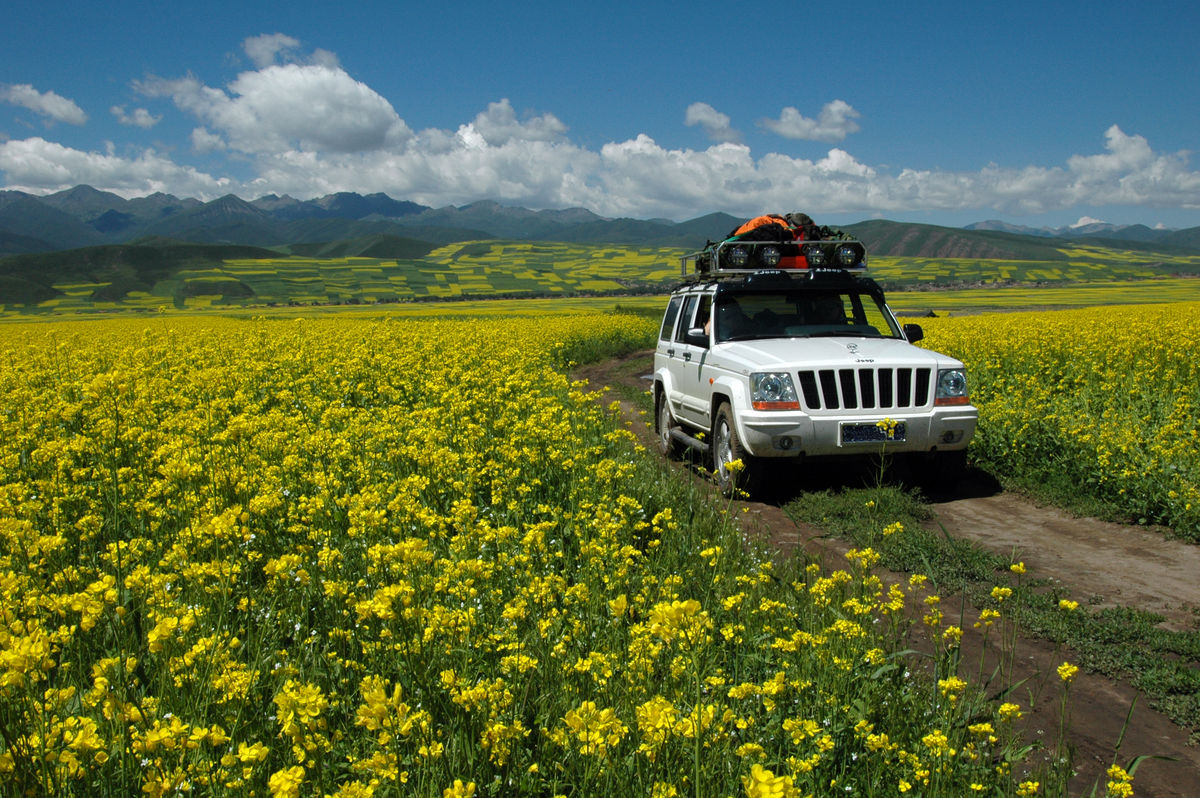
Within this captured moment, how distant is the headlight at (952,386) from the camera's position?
700 cm

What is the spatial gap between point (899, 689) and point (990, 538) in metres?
3.59

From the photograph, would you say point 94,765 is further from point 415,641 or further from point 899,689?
point 899,689

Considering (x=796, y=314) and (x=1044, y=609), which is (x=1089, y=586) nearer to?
(x=1044, y=609)

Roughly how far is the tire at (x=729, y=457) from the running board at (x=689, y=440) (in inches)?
5.8

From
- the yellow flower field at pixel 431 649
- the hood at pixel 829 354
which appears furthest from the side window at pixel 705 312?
the yellow flower field at pixel 431 649

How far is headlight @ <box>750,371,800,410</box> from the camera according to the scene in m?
6.84

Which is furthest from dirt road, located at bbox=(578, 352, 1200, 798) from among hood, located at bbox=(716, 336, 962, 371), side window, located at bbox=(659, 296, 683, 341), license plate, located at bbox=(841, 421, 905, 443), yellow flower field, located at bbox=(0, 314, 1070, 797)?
side window, located at bbox=(659, 296, 683, 341)

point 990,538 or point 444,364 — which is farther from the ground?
→ point 444,364

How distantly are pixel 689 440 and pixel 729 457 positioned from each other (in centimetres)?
94

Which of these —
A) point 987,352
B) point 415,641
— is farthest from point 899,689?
point 987,352

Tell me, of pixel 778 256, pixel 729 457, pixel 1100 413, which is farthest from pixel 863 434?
pixel 1100 413

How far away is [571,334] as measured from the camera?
25.7 metres

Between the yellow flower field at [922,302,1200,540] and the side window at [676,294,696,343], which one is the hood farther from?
the side window at [676,294,696,343]

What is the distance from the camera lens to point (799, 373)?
22.7 ft
